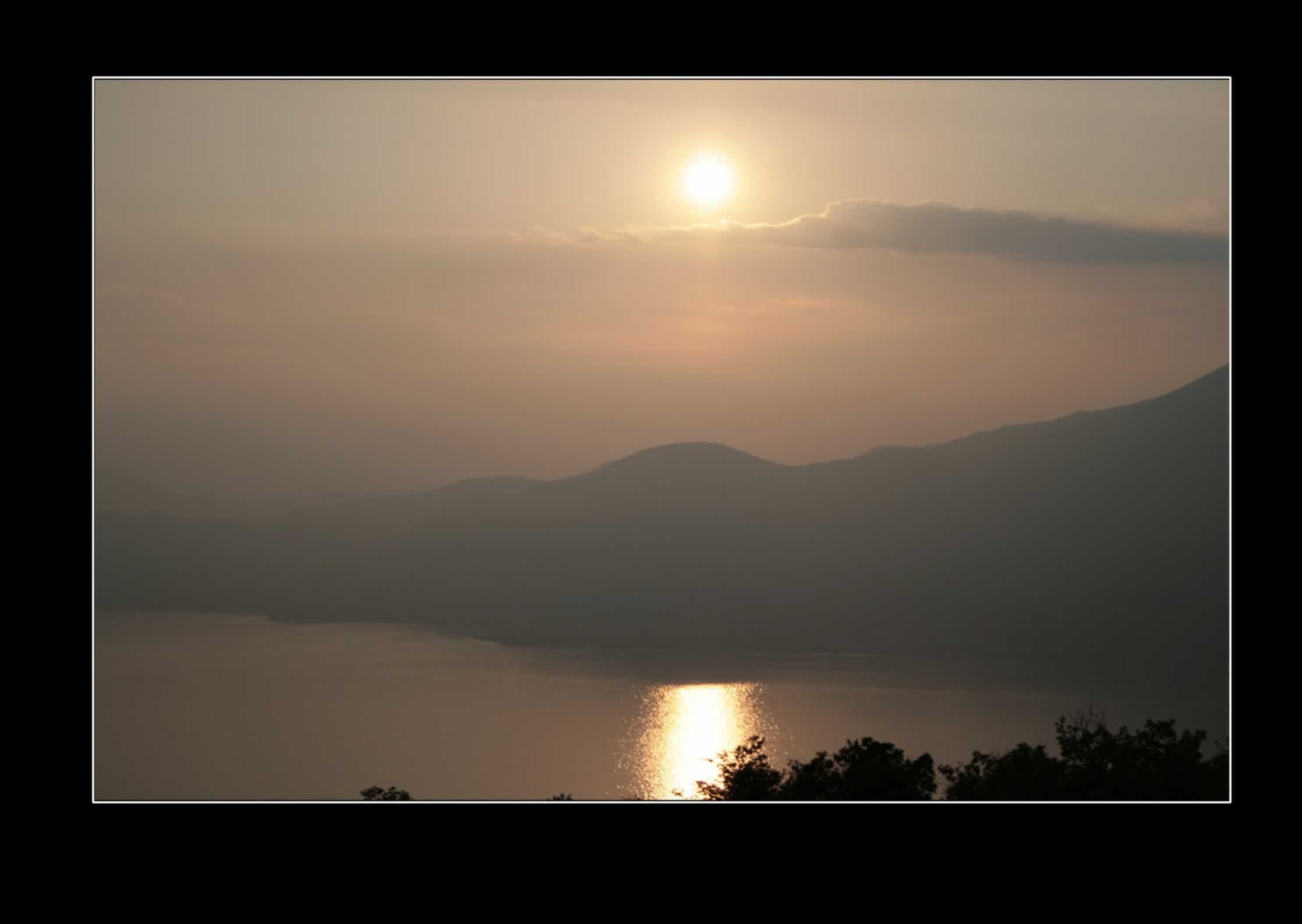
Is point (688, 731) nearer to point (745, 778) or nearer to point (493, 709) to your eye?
point (493, 709)

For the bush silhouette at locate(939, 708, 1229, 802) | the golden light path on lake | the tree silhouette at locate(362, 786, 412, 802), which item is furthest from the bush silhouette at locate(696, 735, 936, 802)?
the tree silhouette at locate(362, 786, 412, 802)

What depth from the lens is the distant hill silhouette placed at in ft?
25.9

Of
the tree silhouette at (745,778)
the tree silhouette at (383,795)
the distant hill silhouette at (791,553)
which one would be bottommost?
the tree silhouette at (383,795)

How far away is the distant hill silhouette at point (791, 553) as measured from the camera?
7.89 m

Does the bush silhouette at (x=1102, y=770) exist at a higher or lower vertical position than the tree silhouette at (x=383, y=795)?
higher

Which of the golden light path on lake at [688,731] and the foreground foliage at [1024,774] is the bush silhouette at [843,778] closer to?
the foreground foliage at [1024,774]

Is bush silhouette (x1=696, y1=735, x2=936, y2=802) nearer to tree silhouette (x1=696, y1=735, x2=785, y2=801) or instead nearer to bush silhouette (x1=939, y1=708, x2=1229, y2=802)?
tree silhouette (x1=696, y1=735, x2=785, y2=801)

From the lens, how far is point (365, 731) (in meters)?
8.22

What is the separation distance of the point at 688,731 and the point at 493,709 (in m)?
1.32

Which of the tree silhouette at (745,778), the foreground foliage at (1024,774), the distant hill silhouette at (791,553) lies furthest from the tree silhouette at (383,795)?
the distant hill silhouette at (791,553)

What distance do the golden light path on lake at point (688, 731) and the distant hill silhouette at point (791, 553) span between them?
0.41 m
